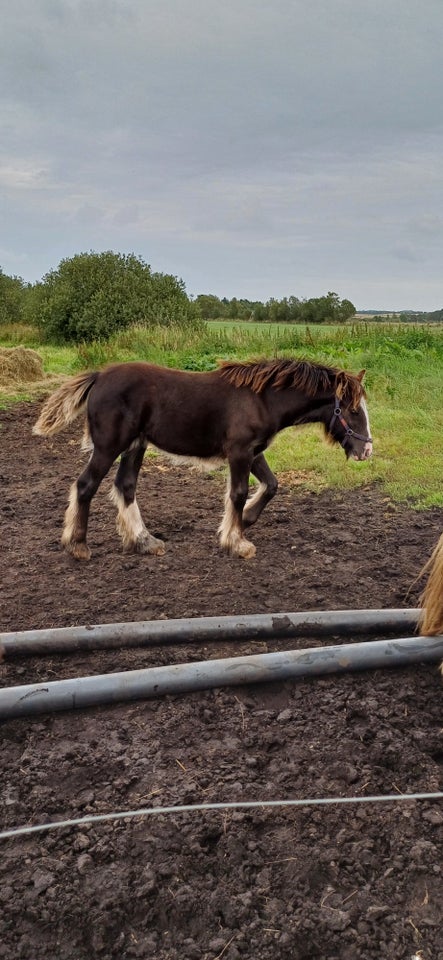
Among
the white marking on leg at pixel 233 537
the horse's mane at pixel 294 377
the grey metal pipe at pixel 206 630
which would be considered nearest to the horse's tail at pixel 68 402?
the horse's mane at pixel 294 377

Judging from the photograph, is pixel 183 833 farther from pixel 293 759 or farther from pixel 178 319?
pixel 178 319

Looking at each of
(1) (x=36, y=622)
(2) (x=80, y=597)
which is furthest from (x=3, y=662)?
(2) (x=80, y=597)

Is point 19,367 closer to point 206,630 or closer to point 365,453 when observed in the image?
point 365,453

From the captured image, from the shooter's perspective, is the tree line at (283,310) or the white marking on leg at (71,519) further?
the tree line at (283,310)

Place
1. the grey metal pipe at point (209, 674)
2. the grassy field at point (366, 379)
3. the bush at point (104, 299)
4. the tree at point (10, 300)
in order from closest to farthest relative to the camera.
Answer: the grey metal pipe at point (209, 674), the grassy field at point (366, 379), the bush at point (104, 299), the tree at point (10, 300)

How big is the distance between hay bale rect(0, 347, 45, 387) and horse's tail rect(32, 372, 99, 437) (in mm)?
9582

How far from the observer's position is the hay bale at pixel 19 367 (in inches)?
590

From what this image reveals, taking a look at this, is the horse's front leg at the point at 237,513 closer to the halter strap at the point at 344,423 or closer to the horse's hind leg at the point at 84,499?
the halter strap at the point at 344,423

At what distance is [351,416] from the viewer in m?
5.65

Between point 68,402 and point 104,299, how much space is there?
24.0m

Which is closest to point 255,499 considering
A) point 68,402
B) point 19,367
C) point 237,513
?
point 237,513

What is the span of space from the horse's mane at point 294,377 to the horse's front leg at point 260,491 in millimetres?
660

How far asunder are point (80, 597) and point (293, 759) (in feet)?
7.24

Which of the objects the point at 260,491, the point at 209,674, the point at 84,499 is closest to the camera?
the point at 209,674
